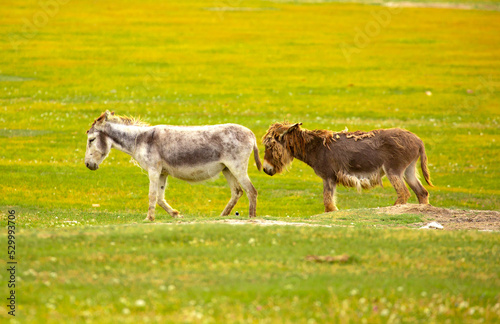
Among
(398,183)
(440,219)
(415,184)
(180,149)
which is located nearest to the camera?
(440,219)

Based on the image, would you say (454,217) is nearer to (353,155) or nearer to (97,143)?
(353,155)

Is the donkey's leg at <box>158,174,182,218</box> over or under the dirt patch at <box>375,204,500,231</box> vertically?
under

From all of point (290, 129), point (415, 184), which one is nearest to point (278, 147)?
point (290, 129)

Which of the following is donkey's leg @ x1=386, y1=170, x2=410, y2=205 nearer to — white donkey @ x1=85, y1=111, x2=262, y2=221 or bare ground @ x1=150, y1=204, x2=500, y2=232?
bare ground @ x1=150, y1=204, x2=500, y2=232

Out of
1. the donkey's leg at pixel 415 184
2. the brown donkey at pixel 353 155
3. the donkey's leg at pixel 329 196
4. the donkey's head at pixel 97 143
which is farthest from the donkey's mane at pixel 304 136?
the donkey's head at pixel 97 143

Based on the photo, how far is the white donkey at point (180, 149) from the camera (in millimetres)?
15617

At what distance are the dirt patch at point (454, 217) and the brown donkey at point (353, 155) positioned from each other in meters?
0.96

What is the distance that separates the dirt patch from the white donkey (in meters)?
3.77

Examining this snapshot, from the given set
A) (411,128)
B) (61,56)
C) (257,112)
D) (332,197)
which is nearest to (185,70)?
(61,56)

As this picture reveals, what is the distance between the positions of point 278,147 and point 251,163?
1147cm

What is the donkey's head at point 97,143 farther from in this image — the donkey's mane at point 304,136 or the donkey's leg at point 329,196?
the donkey's leg at point 329,196

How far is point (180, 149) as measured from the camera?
51.2 feet

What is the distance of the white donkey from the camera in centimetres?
1562

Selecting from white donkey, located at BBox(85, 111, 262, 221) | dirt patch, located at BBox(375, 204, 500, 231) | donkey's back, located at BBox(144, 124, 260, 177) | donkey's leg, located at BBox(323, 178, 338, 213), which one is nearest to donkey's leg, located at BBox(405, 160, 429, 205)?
dirt patch, located at BBox(375, 204, 500, 231)
